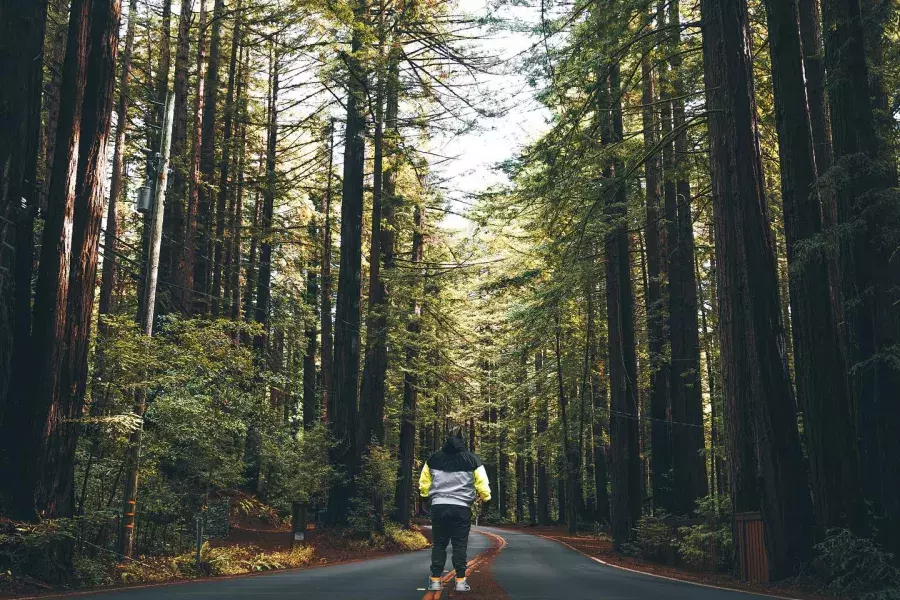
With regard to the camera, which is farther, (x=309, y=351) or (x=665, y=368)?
(x=309, y=351)

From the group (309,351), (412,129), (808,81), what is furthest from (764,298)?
(309,351)

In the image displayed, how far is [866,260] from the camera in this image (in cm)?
1103

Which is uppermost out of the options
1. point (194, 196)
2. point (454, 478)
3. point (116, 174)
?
point (116, 174)

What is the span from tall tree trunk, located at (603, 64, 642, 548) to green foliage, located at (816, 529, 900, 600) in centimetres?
1158

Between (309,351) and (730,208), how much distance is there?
30692 millimetres

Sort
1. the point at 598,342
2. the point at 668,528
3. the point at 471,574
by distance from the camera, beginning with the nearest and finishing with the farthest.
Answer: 1. the point at 471,574
2. the point at 668,528
3. the point at 598,342

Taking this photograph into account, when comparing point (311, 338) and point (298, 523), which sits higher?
point (311, 338)

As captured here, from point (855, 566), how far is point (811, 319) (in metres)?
3.80

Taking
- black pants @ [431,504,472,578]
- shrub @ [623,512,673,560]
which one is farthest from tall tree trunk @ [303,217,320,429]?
black pants @ [431,504,472,578]

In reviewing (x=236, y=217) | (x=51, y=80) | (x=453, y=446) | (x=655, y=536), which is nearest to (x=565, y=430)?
(x=655, y=536)

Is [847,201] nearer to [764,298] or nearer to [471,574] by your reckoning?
[764,298]

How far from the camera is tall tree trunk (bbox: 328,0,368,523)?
2256 centimetres

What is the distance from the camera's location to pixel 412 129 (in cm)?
2491

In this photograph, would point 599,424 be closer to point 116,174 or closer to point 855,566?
point 116,174
